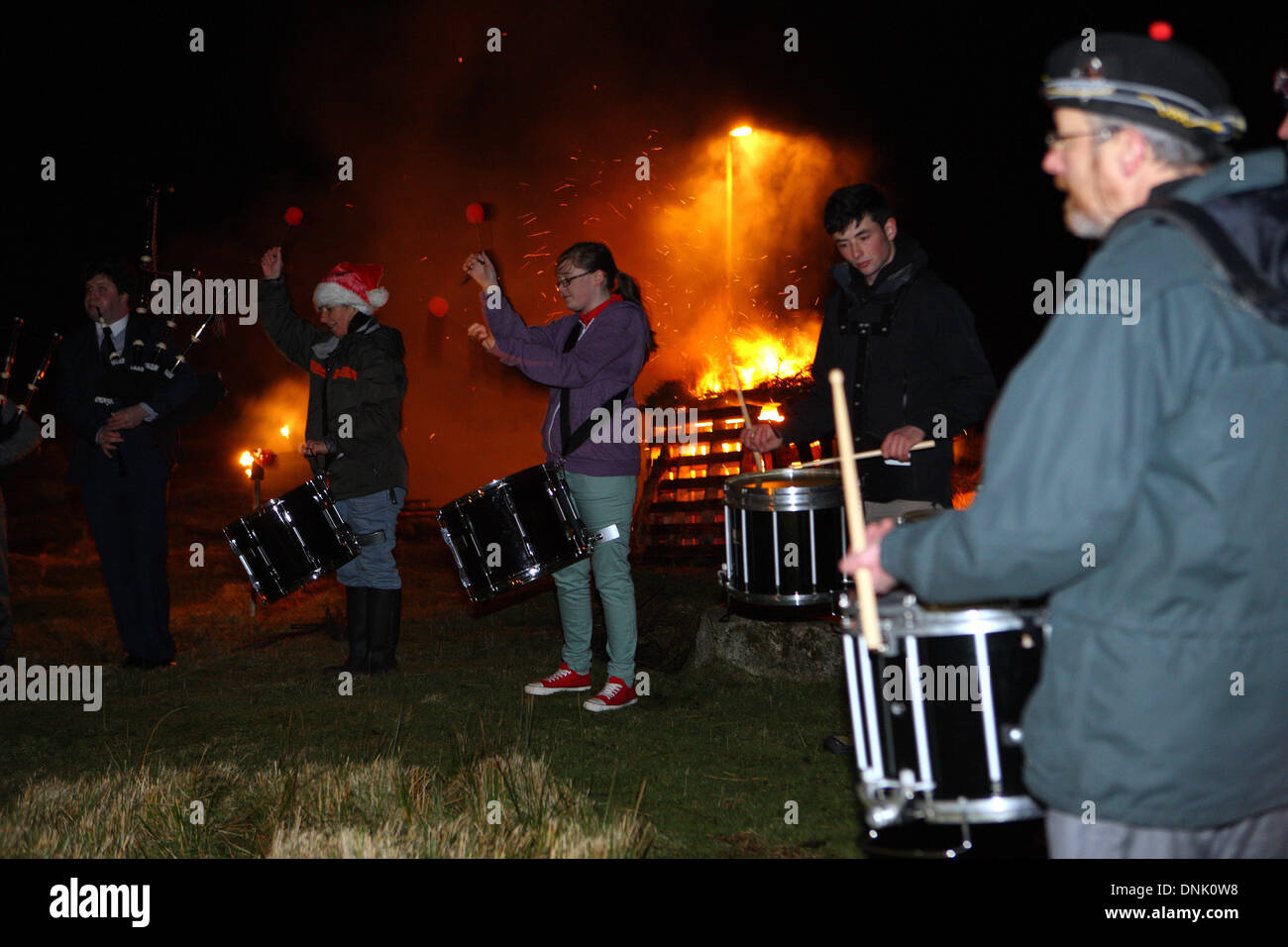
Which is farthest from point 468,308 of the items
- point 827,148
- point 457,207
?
point 827,148

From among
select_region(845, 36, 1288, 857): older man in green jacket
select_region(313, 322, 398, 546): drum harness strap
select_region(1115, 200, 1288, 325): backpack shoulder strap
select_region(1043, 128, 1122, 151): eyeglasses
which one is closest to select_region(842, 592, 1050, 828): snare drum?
select_region(845, 36, 1288, 857): older man in green jacket

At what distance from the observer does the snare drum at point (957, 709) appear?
2.08 m

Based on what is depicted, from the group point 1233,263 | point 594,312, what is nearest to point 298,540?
point 594,312

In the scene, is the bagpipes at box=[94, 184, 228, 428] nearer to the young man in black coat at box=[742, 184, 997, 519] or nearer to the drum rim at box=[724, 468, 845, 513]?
the drum rim at box=[724, 468, 845, 513]

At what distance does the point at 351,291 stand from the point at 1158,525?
18.0 ft

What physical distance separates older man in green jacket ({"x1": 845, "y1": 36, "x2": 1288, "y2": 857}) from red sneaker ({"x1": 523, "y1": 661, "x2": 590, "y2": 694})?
420cm

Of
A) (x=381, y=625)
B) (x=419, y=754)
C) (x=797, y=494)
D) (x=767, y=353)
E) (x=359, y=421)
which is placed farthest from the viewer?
(x=767, y=353)

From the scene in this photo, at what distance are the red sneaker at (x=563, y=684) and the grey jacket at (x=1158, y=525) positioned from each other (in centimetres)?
427

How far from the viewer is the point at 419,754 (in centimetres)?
470

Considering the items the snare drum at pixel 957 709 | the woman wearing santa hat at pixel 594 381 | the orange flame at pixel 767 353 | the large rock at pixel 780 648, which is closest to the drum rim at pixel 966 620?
the snare drum at pixel 957 709

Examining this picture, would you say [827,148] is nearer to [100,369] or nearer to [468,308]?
[468,308]

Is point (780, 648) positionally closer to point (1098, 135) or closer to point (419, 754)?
point (419, 754)

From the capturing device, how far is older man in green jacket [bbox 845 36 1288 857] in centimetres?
156
